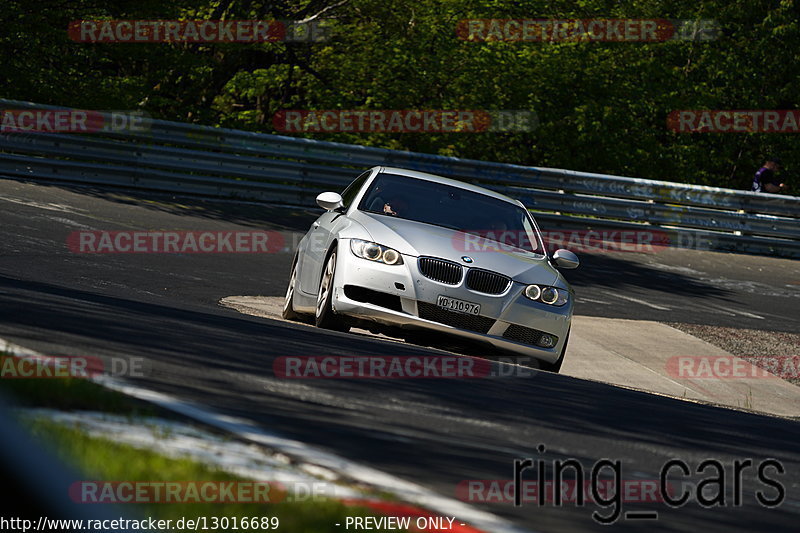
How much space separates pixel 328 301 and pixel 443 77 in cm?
2047

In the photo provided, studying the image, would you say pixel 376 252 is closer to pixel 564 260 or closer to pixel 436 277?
pixel 436 277

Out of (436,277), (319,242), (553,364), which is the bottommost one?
(553,364)

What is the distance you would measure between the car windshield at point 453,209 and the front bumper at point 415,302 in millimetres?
823

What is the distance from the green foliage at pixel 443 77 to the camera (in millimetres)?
21578

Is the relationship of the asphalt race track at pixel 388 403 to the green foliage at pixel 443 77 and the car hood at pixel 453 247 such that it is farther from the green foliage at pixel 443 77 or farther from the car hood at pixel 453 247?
the green foliage at pixel 443 77

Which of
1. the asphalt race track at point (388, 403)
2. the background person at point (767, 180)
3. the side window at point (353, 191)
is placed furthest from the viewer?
the background person at point (767, 180)

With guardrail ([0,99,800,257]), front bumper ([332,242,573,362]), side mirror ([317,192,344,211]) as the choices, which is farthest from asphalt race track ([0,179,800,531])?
guardrail ([0,99,800,257])

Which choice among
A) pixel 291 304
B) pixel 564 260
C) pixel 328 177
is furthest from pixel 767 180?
pixel 291 304

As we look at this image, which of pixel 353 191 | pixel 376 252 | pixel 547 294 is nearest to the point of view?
pixel 376 252

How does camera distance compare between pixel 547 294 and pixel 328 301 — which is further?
pixel 547 294

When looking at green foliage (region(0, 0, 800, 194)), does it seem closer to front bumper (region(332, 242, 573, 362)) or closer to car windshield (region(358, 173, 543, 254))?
car windshield (region(358, 173, 543, 254))

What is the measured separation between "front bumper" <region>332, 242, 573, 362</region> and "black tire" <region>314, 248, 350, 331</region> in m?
0.11

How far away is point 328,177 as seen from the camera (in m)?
21.7

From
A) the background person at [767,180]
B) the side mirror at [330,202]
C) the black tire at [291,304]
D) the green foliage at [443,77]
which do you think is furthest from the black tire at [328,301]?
the background person at [767,180]
